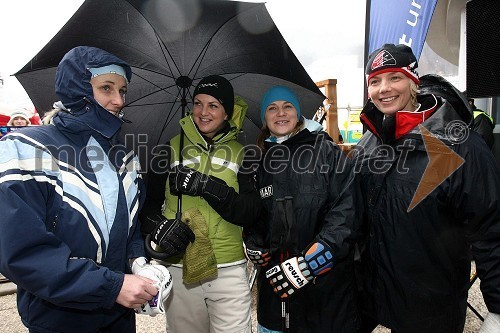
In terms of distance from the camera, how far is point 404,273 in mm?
1891

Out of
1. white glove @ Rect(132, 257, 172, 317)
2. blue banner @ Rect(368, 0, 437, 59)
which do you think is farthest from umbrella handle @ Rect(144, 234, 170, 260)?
blue banner @ Rect(368, 0, 437, 59)

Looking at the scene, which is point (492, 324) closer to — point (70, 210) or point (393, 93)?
point (393, 93)

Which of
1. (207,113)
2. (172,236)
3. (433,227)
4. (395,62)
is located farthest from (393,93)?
(172,236)

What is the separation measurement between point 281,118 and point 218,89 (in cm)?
49

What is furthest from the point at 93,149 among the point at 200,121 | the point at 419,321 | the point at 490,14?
the point at 490,14

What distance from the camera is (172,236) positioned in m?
2.04

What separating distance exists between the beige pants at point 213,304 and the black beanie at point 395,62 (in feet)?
5.28

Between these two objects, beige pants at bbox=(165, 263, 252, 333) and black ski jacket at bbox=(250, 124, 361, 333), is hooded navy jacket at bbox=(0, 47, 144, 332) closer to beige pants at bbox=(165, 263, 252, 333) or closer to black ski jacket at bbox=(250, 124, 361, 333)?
beige pants at bbox=(165, 263, 252, 333)

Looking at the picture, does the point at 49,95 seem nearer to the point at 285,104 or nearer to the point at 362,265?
the point at 285,104

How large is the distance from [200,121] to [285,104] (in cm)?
61

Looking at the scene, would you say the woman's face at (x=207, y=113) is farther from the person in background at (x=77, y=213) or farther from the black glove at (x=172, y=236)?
the black glove at (x=172, y=236)

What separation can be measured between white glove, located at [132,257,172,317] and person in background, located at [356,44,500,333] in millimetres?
1217

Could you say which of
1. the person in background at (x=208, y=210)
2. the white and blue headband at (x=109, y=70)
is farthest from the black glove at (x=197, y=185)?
the white and blue headband at (x=109, y=70)

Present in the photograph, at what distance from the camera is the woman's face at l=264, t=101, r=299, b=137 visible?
7.63 ft
